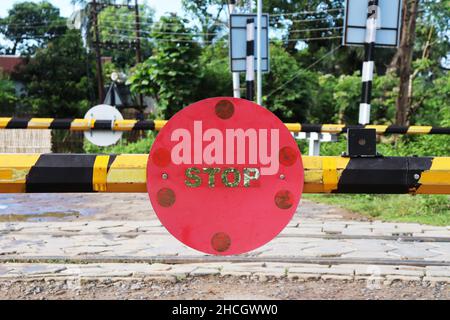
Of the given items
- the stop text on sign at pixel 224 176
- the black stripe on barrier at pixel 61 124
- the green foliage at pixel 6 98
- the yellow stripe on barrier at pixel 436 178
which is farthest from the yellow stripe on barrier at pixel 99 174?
the green foliage at pixel 6 98

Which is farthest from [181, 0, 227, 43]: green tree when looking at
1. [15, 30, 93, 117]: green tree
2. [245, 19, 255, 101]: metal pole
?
[245, 19, 255, 101]: metal pole

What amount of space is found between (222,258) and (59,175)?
2337 mm

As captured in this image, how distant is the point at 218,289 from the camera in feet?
11.3

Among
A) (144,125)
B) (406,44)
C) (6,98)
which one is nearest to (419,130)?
(144,125)

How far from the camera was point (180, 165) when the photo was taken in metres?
1.75

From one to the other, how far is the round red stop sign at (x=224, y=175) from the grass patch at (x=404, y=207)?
4.67 metres

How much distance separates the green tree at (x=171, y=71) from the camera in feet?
59.1

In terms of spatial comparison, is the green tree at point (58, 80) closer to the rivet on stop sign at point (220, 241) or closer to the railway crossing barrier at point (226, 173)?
the railway crossing barrier at point (226, 173)

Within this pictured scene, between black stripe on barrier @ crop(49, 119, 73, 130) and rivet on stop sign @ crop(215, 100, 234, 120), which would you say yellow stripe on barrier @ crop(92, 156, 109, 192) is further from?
black stripe on barrier @ crop(49, 119, 73, 130)

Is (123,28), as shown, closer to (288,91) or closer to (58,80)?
(58,80)

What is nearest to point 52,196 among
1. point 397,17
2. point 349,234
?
point 349,234

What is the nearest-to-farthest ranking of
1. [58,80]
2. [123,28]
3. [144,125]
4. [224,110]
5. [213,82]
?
[224,110] → [144,125] → [213,82] → [58,80] → [123,28]

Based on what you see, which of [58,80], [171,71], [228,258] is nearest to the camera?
[228,258]

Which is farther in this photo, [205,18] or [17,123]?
[205,18]
